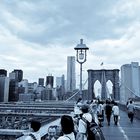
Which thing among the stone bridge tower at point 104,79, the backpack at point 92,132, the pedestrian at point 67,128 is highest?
the stone bridge tower at point 104,79

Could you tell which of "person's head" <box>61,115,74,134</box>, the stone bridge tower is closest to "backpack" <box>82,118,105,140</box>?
"person's head" <box>61,115,74,134</box>

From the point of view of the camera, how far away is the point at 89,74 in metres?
62.5

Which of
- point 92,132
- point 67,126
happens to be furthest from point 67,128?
point 92,132

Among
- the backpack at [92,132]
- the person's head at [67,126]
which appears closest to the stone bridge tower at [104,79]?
→ the backpack at [92,132]

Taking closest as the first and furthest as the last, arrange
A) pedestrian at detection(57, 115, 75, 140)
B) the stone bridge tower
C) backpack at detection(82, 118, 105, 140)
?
pedestrian at detection(57, 115, 75, 140) < backpack at detection(82, 118, 105, 140) < the stone bridge tower

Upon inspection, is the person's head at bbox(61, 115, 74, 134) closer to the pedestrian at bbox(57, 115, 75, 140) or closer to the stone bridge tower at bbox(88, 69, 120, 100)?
the pedestrian at bbox(57, 115, 75, 140)

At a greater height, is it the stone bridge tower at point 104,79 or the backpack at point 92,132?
the stone bridge tower at point 104,79

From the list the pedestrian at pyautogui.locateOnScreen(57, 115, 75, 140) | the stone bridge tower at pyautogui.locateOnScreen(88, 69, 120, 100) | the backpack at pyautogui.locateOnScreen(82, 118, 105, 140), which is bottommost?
the backpack at pyautogui.locateOnScreen(82, 118, 105, 140)

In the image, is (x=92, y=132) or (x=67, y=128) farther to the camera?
(x=92, y=132)

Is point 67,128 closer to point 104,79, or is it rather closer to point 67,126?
point 67,126

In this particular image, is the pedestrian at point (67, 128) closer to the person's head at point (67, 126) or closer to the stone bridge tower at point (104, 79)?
the person's head at point (67, 126)

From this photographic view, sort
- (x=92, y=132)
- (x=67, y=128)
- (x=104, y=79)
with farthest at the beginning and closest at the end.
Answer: (x=104, y=79), (x=92, y=132), (x=67, y=128)

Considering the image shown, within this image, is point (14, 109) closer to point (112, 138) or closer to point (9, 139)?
point (112, 138)

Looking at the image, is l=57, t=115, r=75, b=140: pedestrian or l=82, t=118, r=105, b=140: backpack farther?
l=82, t=118, r=105, b=140: backpack
